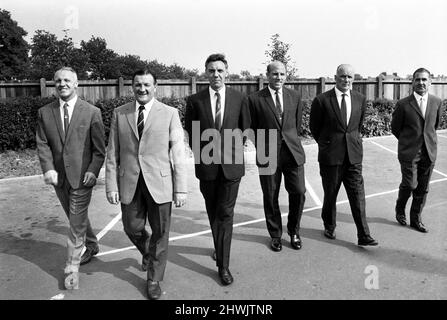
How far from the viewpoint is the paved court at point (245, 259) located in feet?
12.9

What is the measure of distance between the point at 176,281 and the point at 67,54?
29916 mm

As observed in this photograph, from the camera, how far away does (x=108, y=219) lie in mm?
6336

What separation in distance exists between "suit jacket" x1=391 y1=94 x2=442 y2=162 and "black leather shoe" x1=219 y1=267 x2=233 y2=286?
119 inches

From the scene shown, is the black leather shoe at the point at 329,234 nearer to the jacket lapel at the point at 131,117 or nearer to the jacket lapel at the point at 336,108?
the jacket lapel at the point at 336,108

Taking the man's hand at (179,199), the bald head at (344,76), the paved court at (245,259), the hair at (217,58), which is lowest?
the paved court at (245,259)

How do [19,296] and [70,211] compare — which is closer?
[19,296]

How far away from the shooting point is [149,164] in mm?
3922

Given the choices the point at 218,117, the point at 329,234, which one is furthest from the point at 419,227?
the point at 218,117

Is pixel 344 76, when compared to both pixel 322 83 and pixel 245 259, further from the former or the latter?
pixel 322 83

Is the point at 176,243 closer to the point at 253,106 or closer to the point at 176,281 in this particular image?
the point at 176,281

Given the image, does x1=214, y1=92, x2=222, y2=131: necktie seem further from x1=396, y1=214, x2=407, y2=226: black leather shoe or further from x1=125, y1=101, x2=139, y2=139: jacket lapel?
x1=396, y1=214, x2=407, y2=226: black leather shoe

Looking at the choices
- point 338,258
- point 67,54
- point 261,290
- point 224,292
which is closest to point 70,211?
point 224,292

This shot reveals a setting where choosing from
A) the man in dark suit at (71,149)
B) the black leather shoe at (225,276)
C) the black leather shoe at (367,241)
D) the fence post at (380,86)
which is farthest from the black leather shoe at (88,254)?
the fence post at (380,86)

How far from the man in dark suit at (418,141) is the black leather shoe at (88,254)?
4.11m
